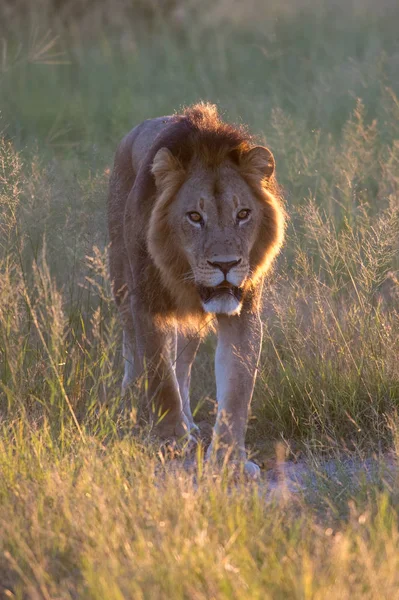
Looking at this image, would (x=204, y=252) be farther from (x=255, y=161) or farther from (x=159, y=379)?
(x=159, y=379)

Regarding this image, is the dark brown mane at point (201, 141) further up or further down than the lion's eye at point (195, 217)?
further up

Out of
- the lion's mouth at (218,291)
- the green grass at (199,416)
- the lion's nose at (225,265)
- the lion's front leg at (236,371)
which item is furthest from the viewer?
the lion's front leg at (236,371)

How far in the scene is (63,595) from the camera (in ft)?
9.25

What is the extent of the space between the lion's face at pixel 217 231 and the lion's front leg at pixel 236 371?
0.76ft

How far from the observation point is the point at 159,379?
5.00 meters

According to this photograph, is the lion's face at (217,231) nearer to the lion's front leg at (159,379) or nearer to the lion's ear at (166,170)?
the lion's ear at (166,170)

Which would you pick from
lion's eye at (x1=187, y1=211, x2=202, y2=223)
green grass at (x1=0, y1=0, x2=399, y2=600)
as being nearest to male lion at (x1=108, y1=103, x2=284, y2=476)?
lion's eye at (x1=187, y1=211, x2=202, y2=223)

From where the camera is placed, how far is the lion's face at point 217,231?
4.51 metres

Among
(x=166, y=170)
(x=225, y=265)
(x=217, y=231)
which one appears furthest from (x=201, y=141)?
(x=225, y=265)

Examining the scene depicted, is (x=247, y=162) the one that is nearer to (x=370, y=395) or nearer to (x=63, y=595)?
(x=370, y=395)

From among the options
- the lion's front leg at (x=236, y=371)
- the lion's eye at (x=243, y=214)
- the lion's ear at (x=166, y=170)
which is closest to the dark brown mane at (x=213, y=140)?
the lion's ear at (x=166, y=170)

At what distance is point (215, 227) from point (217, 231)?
0.08ft

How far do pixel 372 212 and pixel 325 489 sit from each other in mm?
4117

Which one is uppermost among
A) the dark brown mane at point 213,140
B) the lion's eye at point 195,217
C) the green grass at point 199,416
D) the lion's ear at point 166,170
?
the dark brown mane at point 213,140
